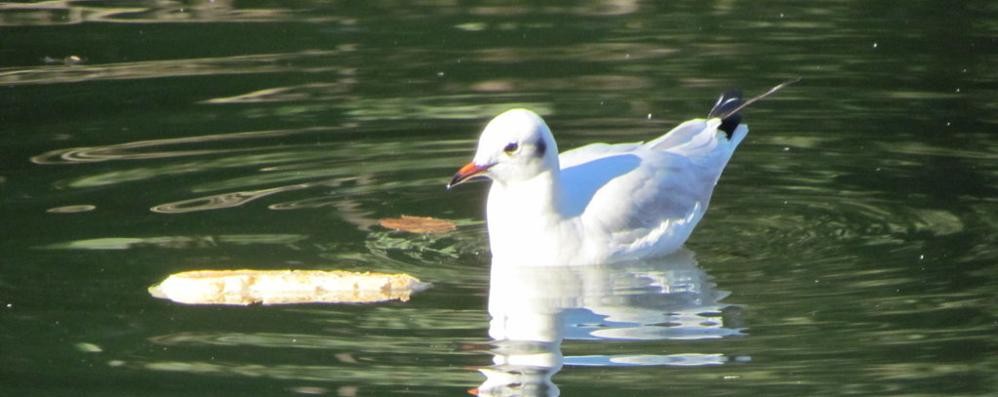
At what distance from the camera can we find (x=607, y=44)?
511 inches

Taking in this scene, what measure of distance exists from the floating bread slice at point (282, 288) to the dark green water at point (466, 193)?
123 mm

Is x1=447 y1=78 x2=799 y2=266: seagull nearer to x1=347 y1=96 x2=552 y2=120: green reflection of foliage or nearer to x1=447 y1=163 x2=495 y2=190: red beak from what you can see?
x1=447 y1=163 x2=495 y2=190: red beak

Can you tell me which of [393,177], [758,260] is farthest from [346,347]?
[393,177]

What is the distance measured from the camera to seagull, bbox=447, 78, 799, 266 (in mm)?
8297

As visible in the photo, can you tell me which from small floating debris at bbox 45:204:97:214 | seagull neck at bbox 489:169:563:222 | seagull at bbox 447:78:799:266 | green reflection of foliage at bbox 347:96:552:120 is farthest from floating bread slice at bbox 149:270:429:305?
green reflection of foliage at bbox 347:96:552:120

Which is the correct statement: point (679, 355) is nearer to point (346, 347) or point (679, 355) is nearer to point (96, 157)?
point (346, 347)

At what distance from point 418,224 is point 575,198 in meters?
0.81

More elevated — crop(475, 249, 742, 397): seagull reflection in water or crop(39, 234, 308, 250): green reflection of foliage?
crop(39, 234, 308, 250): green reflection of foliage

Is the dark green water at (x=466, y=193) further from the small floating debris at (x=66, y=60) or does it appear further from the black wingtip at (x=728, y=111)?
the black wingtip at (x=728, y=111)

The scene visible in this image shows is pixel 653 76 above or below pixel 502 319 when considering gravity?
above

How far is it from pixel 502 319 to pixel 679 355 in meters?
0.81

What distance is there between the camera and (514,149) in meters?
8.31

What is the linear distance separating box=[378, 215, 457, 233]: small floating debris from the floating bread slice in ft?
3.53

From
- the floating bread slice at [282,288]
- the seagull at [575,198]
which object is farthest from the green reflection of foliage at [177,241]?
the seagull at [575,198]
